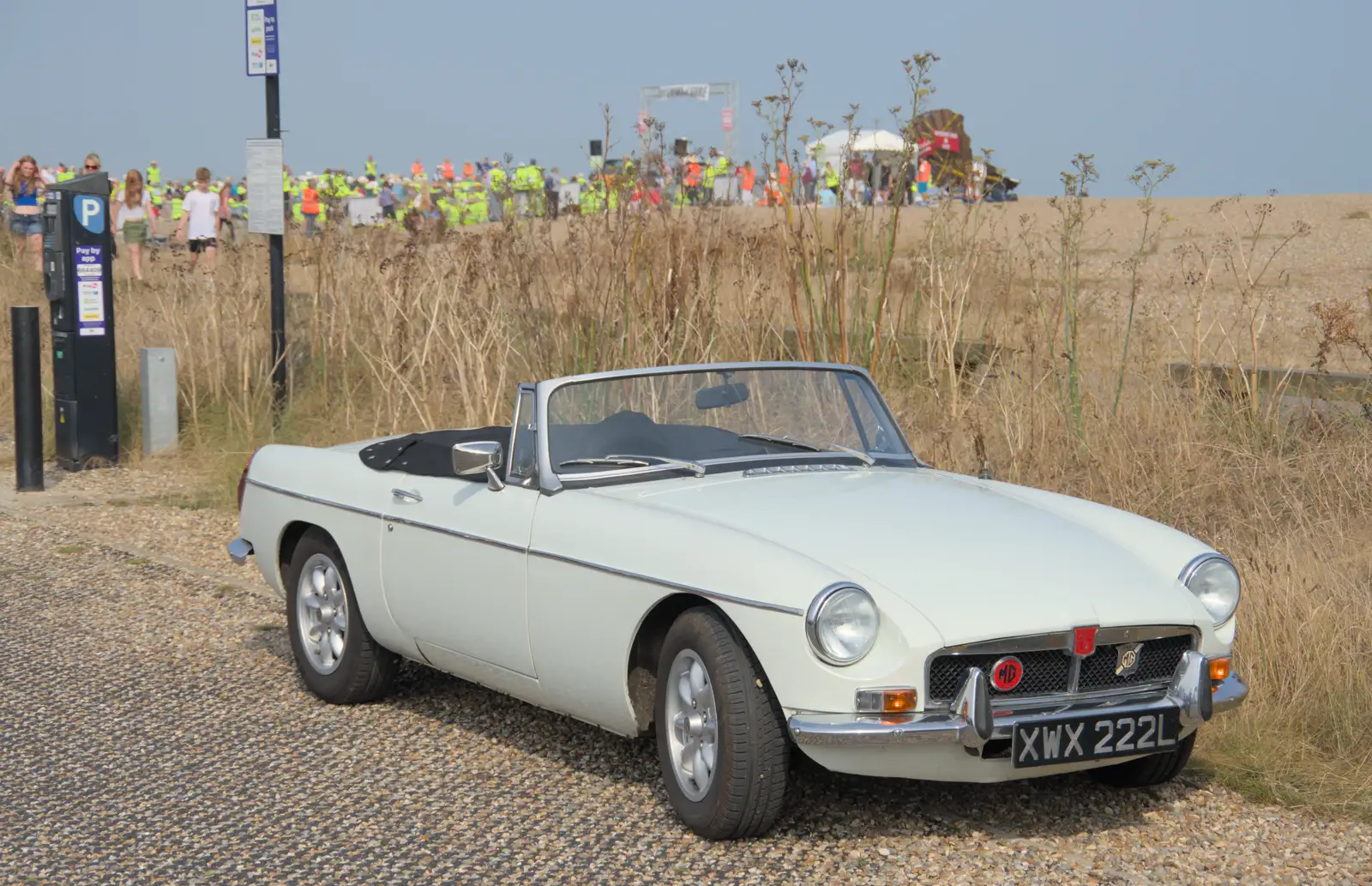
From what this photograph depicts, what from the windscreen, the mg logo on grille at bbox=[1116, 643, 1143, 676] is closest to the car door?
the windscreen

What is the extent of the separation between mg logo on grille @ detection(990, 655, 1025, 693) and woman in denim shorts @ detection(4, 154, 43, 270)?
769 inches

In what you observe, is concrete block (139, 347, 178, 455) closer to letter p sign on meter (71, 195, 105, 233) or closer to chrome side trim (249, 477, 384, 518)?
letter p sign on meter (71, 195, 105, 233)

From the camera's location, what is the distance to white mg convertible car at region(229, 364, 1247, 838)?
3961 millimetres

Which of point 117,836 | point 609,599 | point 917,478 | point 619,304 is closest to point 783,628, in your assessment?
point 609,599

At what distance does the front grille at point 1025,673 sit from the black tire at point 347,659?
2.41m

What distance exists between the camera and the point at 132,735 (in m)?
5.37

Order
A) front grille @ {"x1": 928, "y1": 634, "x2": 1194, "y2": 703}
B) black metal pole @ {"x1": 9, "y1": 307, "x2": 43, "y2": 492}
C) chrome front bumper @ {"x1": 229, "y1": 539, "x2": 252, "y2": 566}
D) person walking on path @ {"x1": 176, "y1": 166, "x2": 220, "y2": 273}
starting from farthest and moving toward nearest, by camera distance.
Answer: person walking on path @ {"x1": 176, "y1": 166, "x2": 220, "y2": 273} < black metal pole @ {"x1": 9, "y1": 307, "x2": 43, "y2": 492} < chrome front bumper @ {"x1": 229, "y1": 539, "x2": 252, "y2": 566} < front grille @ {"x1": 928, "y1": 634, "x2": 1194, "y2": 703}

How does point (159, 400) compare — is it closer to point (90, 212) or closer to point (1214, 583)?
point (90, 212)

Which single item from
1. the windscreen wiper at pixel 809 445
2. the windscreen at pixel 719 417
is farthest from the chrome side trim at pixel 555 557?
the windscreen wiper at pixel 809 445

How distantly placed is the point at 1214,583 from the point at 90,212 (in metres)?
9.18

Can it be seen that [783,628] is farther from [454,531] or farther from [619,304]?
[619,304]

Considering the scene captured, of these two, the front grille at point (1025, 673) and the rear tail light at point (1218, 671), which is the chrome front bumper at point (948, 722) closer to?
the front grille at point (1025, 673)

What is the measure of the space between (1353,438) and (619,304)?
424cm

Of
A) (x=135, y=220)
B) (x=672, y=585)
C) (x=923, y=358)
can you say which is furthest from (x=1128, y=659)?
(x=135, y=220)
